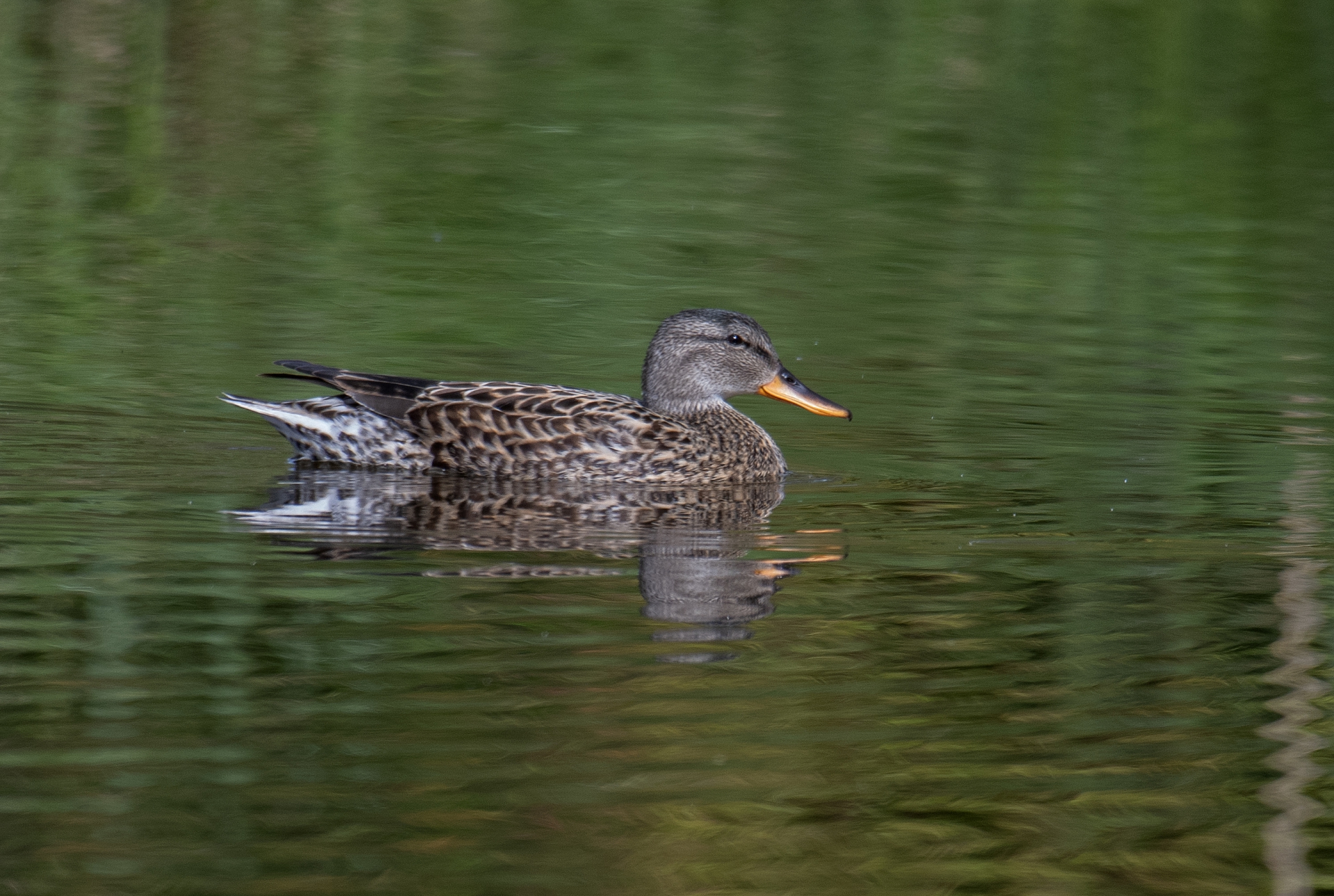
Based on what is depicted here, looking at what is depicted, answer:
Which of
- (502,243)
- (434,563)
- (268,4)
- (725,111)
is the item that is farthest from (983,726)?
(268,4)

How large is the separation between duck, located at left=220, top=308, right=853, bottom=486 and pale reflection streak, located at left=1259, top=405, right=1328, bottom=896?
2.19 metres

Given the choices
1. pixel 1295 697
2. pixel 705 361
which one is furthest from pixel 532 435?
pixel 1295 697

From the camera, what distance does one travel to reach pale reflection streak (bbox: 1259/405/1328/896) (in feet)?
14.8

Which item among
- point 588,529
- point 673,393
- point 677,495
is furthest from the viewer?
point 673,393

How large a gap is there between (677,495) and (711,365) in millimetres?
1154

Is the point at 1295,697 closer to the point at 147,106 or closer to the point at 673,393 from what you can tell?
the point at 673,393

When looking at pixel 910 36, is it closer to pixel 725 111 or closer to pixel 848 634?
pixel 725 111

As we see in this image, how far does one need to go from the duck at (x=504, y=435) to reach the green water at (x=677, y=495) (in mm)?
301

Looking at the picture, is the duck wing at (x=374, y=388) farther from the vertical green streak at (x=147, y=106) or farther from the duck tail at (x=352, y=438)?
the vertical green streak at (x=147, y=106)

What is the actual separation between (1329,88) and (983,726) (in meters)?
16.1

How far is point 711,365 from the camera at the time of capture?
31.9 feet

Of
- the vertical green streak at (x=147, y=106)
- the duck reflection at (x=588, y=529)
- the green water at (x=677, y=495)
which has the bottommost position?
the duck reflection at (x=588, y=529)

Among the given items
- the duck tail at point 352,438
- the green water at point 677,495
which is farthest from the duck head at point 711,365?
the duck tail at point 352,438

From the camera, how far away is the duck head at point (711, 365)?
9656 mm
